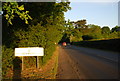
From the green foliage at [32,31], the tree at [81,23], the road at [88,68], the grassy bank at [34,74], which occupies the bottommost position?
the road at [88,68]

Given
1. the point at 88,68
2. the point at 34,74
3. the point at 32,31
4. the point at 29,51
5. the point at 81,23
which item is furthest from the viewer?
the point at 81,23

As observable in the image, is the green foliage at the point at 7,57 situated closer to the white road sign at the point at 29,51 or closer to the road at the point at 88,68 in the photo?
the white road sign at the point at 29,51

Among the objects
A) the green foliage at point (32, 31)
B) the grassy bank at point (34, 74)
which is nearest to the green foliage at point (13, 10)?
the green foliage at point (32, 31)

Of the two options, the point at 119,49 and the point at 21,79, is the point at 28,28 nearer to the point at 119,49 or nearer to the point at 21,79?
the point at 21,79

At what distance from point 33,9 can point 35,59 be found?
3025mm

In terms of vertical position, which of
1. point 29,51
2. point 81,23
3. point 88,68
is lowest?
point 88,68

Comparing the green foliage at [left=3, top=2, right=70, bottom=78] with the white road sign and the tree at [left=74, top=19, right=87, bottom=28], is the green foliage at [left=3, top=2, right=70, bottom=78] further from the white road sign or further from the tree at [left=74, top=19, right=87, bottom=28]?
the tree at [left=74, top=19, right=87, bottom=28]

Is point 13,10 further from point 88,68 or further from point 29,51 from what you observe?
point 88,68

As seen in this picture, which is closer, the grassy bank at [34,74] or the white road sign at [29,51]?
the grassy bank at [34,74]

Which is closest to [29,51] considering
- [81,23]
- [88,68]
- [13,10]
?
[88,68]

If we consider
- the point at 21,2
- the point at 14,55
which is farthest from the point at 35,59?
the point at 21,2

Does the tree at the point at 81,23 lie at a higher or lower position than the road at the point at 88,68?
higher

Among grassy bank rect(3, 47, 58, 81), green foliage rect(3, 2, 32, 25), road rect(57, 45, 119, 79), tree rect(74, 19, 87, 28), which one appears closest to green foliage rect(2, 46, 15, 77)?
grassy bank rect(3, 47, 58, 81)

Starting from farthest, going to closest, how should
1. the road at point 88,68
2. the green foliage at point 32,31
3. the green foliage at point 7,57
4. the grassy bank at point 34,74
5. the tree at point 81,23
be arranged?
the tree at point 81,23 < the green foliage at point 32,31 < the road at point 88,68 < the green foliage at point 7,57 < the grassy bank at point 34,74
